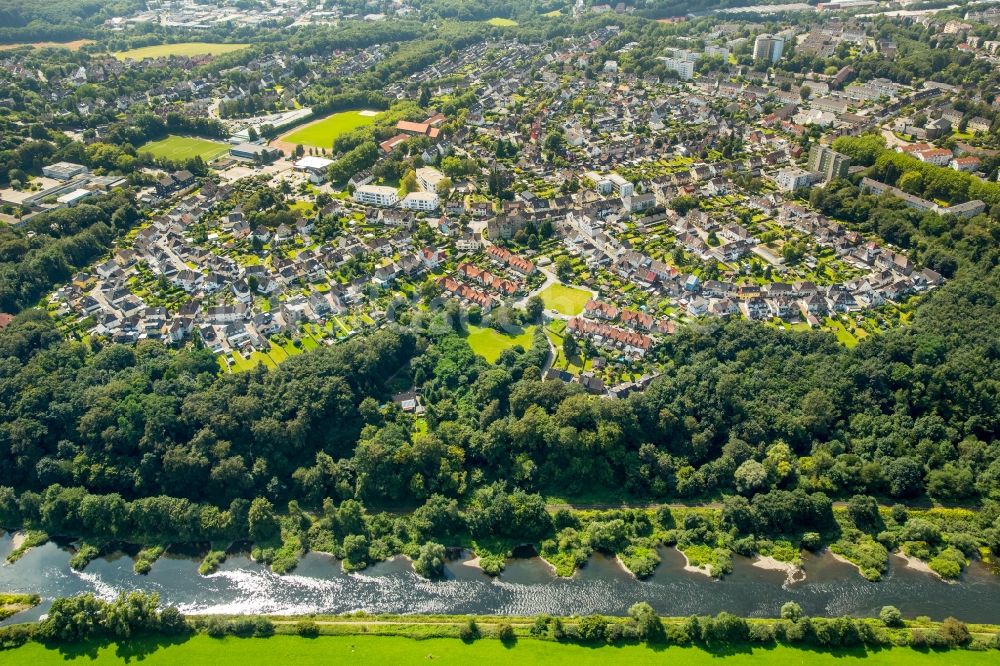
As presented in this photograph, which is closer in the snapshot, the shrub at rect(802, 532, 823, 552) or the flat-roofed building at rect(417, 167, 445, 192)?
the shrub at rect(802, 532, 823, 552)

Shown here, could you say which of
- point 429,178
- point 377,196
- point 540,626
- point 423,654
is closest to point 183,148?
point 377,196

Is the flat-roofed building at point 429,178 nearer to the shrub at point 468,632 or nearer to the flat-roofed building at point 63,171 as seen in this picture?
the flat-roofed building at point 63,171

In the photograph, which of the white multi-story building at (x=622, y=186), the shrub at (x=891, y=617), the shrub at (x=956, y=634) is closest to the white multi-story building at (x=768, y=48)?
the white multi-story building at (x=622, y=186)

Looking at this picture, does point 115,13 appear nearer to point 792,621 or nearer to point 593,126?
point 593,126

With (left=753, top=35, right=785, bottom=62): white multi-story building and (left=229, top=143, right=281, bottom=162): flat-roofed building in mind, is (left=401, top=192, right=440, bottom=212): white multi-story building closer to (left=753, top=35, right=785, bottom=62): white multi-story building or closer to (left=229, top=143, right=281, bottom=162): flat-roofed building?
(left=229, top=143, right=281, bottom=162): flat-roofed building

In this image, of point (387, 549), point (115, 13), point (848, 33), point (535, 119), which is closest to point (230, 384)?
point (387, 549)

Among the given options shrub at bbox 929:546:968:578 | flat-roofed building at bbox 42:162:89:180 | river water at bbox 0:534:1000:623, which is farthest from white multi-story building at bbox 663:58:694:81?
river water at bbox 0:534:1000:623
